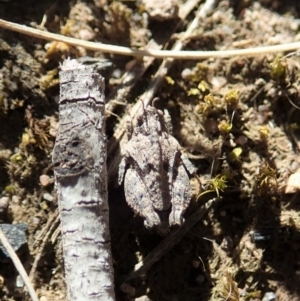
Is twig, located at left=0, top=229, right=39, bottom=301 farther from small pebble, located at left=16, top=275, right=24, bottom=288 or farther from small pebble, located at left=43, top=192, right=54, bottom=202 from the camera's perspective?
small pebble, located at left=43, top=192, right=54, bottom=202

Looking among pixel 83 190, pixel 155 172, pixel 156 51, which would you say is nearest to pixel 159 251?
pixel 155 172

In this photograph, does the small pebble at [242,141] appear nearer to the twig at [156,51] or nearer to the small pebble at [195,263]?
the twig at [156,51]

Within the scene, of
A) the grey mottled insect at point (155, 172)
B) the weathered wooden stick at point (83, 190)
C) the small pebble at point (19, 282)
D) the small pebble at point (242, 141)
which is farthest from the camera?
the small pebble at point (242, 141)

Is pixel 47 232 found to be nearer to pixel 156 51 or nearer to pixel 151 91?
pixel 151 91

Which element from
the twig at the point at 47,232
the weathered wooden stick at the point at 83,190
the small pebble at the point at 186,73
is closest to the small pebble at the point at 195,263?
the weathered wooden stick at the point at 83,190

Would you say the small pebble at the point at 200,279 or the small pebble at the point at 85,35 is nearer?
the small pebble at the point at 200,279

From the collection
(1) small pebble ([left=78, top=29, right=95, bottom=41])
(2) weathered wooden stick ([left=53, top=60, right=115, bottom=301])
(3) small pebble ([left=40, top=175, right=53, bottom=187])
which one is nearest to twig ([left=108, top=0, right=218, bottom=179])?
(2) weathered wooden stick ([left=53, top=60, right=115, bottom=301])
